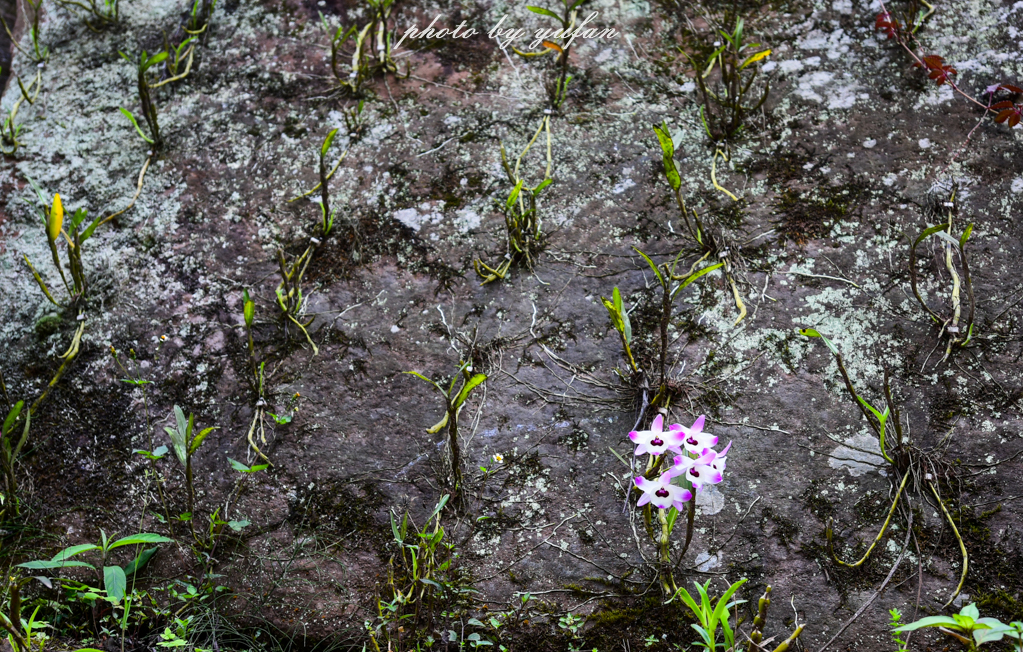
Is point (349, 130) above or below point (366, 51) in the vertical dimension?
below

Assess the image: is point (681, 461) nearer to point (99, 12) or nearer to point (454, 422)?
point (454, 422)

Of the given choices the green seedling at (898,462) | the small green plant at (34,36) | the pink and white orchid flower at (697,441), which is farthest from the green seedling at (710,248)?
the small green plant at (34,36)

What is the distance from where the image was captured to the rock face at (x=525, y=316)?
5.72 feet

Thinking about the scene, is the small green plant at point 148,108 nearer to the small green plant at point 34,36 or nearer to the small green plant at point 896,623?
the small green plant at point 34,36

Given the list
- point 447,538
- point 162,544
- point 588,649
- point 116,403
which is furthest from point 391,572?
point 116,403

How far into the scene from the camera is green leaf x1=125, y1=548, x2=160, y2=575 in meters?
1.76

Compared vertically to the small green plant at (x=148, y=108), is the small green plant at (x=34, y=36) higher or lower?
higher

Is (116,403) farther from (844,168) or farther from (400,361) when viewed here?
(844,168)

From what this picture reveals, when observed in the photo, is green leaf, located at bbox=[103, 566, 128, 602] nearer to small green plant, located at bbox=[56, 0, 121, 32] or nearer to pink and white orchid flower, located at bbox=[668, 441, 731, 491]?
pink and white orchid flower, located at bbox=[668, 441, 731, 491]

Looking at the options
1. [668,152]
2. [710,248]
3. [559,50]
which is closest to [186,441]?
[668,152]

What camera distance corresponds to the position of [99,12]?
278 cm

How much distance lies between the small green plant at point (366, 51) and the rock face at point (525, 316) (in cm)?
5

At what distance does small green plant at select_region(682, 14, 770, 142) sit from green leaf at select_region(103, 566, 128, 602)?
86.9 inches

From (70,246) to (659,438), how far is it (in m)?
1.91
